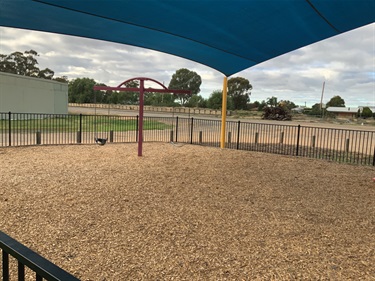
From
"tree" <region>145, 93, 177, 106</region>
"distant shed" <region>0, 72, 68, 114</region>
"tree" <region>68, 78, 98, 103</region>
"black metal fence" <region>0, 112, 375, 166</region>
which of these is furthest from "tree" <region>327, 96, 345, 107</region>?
"distant shed" <region>0, 72, 68, 114</region>

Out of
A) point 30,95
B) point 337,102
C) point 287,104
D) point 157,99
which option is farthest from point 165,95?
point 337,102

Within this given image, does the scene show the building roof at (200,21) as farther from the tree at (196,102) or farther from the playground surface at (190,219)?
the tree at (196,102)

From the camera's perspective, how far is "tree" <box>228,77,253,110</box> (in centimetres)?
8350

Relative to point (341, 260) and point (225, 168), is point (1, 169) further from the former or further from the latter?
point (341, 260)

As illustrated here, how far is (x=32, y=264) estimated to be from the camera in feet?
3.98

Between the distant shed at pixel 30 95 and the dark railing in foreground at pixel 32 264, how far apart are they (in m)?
26.6

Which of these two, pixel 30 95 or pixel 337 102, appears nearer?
pixel 30 95

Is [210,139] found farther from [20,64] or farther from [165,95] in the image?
[20,64]

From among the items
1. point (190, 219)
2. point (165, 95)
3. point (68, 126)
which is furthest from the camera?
point (165, 95)

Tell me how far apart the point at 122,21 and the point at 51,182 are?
361cm

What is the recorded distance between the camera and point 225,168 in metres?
7.77

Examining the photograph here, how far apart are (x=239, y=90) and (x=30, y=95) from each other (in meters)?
65.7

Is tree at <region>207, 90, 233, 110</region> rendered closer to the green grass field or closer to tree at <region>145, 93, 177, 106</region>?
tree at <region>145, 93, 177, 106</region>

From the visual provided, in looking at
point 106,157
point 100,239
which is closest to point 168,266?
point 100,239
